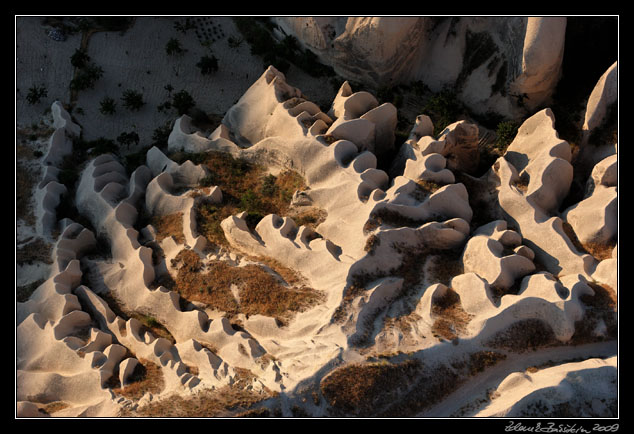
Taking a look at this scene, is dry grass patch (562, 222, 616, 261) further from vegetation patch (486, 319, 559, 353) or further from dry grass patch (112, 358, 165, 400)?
dry grass patch (112, 358, 165, 400)

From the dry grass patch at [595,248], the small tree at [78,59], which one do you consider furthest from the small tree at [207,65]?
the dry grass patch at [595,248]

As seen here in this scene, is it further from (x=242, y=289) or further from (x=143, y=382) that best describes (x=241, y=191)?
(x=143, y=382)

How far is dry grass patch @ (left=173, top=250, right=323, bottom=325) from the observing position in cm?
2622

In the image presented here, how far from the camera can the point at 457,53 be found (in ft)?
129

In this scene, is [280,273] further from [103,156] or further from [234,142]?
[103,156]

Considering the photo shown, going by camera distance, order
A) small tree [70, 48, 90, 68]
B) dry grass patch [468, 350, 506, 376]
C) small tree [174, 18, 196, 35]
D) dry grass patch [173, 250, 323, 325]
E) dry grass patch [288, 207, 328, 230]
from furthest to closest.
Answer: small tree [174, 18, 196, 35] → small tree [70, 48, 90, 68] → dry grass patch [288, 207, 328, 230] → dry grass patch [173, 250, 323, 325] → dry grass patch [468, 350, 506, 376]

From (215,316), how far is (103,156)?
15722 millimetres

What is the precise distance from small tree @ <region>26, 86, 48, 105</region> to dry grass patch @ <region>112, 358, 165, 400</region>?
87.0 ft

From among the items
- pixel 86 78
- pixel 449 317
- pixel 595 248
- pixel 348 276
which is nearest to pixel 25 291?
pixel 348 276

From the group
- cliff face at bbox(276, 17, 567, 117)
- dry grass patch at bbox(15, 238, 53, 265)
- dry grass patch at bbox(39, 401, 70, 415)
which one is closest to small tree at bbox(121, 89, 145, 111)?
cliff face at bbox(276, 17, 567, 117)

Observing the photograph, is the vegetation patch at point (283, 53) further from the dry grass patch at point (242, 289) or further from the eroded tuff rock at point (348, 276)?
the dry grass patch at point (242, 289)

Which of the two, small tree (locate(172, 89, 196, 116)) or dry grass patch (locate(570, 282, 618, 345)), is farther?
small tree (locate(172, 89, 196, 116))

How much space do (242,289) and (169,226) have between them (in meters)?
7.35

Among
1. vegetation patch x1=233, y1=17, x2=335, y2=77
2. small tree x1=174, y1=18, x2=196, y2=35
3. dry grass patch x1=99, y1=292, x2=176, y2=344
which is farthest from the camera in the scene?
small tree x1=174, y1=18, x2=196, y2=35
